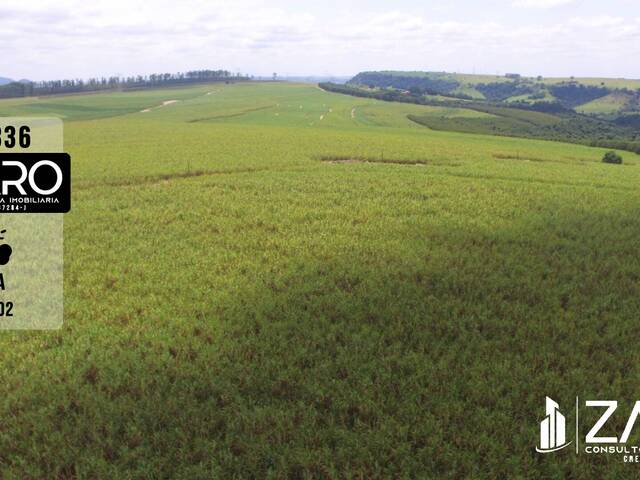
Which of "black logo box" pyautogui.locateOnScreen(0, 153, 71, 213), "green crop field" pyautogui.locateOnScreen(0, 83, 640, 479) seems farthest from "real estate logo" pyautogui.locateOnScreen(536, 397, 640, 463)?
"black logo box" pyautogui.locateOnScreen(0, 153, 71, 213)

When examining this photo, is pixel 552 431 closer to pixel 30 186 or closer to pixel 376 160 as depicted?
pixel 30 186

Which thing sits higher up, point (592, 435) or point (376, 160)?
point (376, 160)

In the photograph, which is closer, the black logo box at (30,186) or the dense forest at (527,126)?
the black logo box at (30,186)

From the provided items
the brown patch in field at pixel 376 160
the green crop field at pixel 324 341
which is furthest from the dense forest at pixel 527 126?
the green crop field at pixel 324 341

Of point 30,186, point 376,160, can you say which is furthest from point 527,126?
point 30,186

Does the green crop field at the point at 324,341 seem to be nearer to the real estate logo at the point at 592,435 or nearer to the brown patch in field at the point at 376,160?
the real estate logo at the point at 592,435

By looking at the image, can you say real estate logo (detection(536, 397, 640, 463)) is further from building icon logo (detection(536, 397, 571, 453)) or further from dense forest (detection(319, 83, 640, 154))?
dense forest (detection(319, 83, 640, 154))
